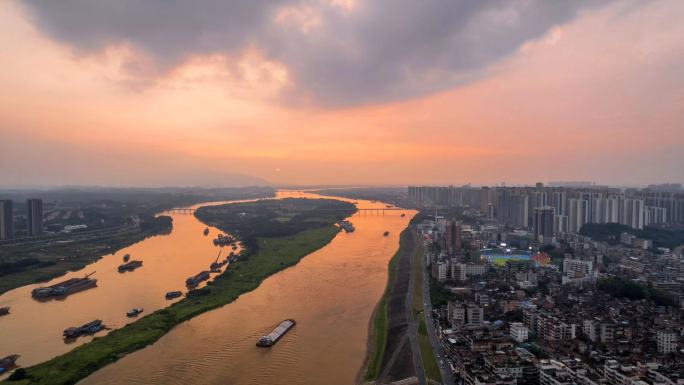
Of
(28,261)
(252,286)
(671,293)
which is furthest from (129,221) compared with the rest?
(671,293)

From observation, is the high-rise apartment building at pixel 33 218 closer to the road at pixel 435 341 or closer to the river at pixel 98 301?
the river at pixel 98 301

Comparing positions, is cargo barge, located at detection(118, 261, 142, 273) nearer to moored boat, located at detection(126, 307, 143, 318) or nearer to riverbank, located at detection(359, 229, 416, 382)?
moored boat, located at detection(126, 307, 143, 318)

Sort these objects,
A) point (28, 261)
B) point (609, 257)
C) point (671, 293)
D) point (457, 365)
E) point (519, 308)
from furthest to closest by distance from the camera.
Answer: point (609, 257) → point (28, 261) → point (671, 293) → point (519, 308) → point (457, 365)

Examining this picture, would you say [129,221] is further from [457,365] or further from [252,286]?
[457,365]

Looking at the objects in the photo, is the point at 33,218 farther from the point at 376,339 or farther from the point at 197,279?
the point at 376,339

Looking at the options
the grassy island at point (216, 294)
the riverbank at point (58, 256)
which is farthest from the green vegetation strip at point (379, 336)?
the riverbank at point (58, 256)

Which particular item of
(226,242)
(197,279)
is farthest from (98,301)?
(226,242)

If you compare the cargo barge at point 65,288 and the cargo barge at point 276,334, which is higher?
the cargo barge at point 276,334
